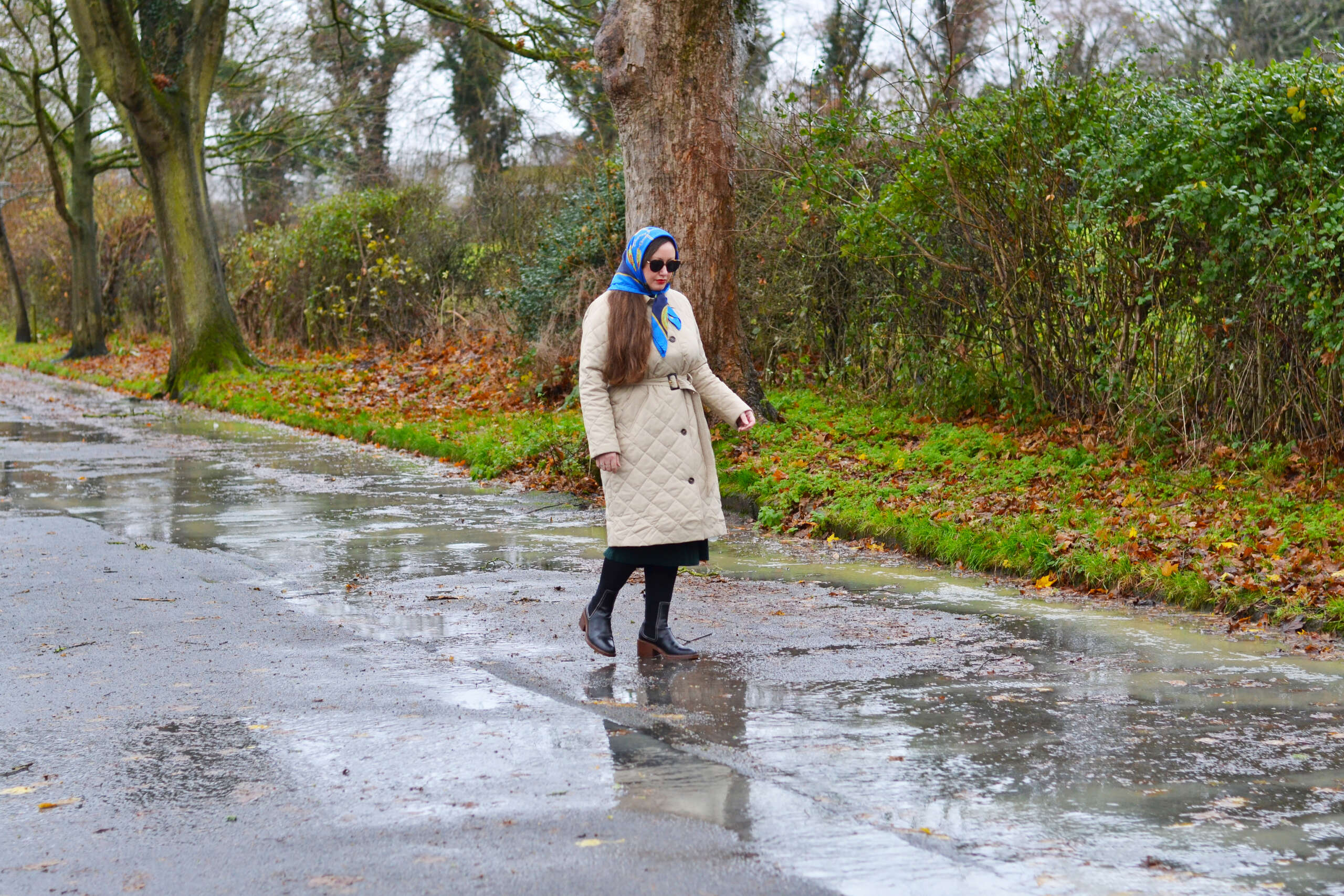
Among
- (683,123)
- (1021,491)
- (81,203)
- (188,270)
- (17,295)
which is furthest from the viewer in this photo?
(17,295)

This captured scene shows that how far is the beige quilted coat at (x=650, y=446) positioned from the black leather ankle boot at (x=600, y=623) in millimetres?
340

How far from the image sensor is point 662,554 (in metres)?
6.23

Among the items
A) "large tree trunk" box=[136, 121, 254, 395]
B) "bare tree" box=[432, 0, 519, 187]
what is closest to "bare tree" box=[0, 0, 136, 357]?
"bare tree" box=[432, 0, 519, 187]

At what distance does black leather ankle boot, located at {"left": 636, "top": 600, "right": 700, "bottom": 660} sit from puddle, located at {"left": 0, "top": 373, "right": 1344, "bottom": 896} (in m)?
0.11

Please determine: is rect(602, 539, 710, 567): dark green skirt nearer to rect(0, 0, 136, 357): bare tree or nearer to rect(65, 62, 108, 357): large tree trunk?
rect(0, 0, 136, 357): bare tree

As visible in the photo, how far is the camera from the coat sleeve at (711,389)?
250 inches

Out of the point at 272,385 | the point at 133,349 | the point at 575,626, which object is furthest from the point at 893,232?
the point at 133,349

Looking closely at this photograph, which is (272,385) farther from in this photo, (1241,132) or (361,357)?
(1241,132)

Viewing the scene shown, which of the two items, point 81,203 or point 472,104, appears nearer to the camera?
point 81,203

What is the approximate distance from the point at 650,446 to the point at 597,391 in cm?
34

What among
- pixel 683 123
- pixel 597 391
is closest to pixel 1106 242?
pixel 683 123

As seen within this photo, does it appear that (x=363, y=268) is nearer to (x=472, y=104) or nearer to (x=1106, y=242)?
(x=1106, y=242)

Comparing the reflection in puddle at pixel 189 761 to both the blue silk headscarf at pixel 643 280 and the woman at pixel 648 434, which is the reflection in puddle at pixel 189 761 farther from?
the blue silk headscarf at pixel 643 280

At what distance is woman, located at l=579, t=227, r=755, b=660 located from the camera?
612cm
